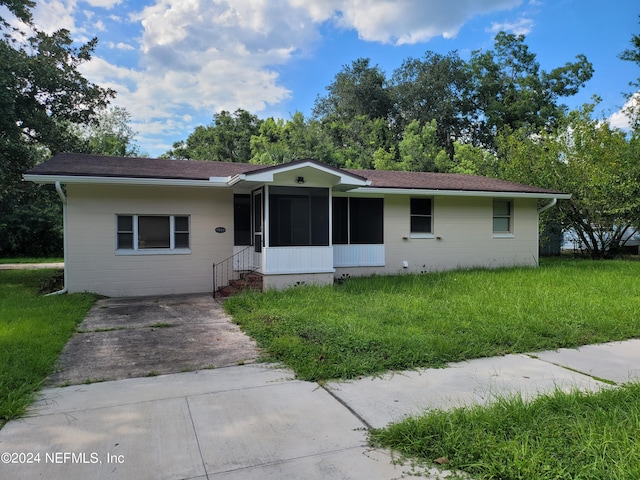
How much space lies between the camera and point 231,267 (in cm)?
1059

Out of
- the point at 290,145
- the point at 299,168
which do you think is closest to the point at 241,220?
the point at 299,168

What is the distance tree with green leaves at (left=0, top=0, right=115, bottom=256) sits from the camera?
11227 millimetres

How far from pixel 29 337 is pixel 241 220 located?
19.5 feet

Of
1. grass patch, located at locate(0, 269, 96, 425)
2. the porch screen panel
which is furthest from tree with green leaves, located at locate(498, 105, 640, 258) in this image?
grass patch, located at locate(0, 269, 96, 425)

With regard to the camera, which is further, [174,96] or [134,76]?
[174,96]

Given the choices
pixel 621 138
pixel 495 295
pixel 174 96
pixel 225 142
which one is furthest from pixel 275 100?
pixel 495 295

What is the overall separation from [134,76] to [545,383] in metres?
23.8

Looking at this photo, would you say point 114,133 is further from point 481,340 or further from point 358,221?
point 481,340

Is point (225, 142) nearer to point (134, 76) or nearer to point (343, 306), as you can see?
point (134, 76)

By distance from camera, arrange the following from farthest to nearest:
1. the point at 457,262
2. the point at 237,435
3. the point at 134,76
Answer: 1. the point at 134,76
2. the point at 457,262
3. the point at 237,435

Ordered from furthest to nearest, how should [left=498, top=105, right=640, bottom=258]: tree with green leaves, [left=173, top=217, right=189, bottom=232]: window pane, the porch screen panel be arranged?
[left=498, top=105, right=640, bottom=258]: tree with green leaves
[left=173, top=217, right=189, bottom=232]: window pane
the porch screen panel

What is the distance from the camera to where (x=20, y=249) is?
71.5ft

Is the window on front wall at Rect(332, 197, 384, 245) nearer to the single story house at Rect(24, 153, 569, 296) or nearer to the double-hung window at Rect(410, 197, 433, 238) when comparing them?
the single story house at Rect(24, 153, 569, 296)

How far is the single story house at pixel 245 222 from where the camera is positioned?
9.25 metres
